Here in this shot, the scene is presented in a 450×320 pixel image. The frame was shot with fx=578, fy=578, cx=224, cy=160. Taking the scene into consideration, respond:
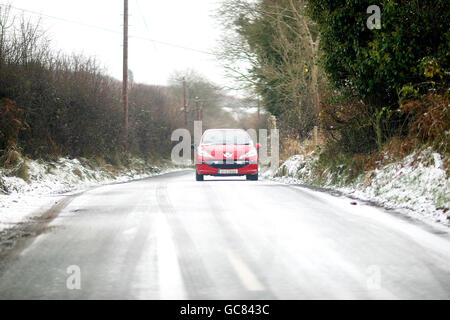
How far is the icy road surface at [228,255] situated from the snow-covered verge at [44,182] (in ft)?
2.28

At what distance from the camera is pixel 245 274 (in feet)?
18.5

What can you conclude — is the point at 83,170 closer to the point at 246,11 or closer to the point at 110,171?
the point at 110,171

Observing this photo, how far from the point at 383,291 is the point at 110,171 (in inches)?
801

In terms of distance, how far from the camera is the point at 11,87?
16938 millimetres

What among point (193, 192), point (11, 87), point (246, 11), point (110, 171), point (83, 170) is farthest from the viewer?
point (246, 11)

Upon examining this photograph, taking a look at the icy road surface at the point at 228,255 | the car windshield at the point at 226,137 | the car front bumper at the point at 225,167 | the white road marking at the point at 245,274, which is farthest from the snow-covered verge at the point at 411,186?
the car windshield at the point at 226,137

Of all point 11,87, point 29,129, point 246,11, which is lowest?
point 29,129

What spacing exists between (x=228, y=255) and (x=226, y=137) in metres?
12.6

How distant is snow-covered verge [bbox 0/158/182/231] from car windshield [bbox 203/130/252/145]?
14.0ft

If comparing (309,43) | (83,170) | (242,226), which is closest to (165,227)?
(242,226)

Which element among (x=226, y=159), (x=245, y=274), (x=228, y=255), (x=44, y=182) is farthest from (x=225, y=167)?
(x=245, y=274)

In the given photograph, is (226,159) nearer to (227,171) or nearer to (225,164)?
(225,164)

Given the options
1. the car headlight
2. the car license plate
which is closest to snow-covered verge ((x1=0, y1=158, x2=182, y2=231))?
the car license plate

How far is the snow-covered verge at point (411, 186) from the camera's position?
9773mm
